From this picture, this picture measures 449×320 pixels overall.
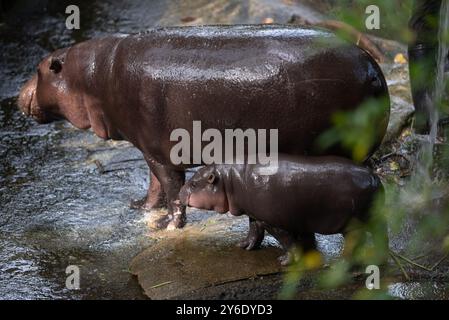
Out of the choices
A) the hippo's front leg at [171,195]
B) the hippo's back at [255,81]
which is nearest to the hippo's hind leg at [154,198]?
the hippo's front leg at [171,195]

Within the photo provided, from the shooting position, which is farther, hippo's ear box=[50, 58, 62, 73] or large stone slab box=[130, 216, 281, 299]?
hippo's ear box=[50, 58, 62, 73]

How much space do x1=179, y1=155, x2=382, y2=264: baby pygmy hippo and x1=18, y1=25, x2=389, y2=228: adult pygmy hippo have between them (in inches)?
15.4

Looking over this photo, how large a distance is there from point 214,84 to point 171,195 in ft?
3.50

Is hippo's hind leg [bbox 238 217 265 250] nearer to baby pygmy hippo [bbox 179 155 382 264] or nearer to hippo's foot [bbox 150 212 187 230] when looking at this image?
baby pygmy hippo [bbox 179 155 382 264]

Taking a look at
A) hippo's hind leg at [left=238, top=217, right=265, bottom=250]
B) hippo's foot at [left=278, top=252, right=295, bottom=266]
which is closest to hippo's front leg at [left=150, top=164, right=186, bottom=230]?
hippo's hind leg at [left=238, top=217, right=265, bottom=250]

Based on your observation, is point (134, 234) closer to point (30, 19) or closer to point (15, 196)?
point (15, 196)

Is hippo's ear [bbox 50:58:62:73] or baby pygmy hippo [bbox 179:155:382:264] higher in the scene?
hippo's ear [bbox 50:58:62:73]

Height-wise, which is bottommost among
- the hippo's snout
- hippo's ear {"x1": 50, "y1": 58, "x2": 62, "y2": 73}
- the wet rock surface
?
the wet rock surface

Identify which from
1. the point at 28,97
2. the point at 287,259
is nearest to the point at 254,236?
the point at 287,259

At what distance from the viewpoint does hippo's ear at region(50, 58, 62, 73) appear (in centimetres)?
541

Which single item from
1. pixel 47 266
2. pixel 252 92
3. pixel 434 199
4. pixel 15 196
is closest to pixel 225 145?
pixel 252 92

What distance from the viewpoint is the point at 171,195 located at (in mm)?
5027

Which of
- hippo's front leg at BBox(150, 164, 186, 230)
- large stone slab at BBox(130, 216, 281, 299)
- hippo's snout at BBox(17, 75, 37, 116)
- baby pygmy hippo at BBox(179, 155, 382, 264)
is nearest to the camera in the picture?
baby pygmy hippo at BBox(179, 155, 382, 264)

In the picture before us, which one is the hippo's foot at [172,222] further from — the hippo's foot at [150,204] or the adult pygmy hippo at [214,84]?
the hippo's foot at [150,204]
